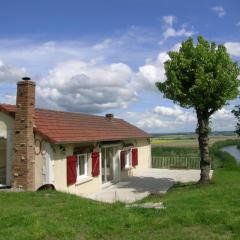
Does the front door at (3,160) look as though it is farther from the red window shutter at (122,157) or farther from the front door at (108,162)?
the red window shutter at (122,157)

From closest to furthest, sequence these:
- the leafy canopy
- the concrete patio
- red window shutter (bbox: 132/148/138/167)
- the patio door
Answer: the concrete patio
the leafy canopy
the patio door
red window shutter (bbox: 132/148/138/167)

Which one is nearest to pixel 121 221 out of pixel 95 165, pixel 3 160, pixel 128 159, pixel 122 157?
pixel 3 160

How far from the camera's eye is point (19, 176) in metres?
16.6

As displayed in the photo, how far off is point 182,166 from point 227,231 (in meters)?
25.4

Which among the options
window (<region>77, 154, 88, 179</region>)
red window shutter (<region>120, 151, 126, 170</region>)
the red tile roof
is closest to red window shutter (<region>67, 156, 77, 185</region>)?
the red tile roof

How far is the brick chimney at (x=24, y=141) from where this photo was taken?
1659cm

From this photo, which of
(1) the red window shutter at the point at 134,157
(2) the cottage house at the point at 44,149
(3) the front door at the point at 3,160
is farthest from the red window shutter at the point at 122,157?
(3) the front door at the point at 3,160

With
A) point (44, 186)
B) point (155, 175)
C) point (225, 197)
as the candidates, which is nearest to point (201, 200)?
point (225, 197)

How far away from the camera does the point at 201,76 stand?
19.5 metres

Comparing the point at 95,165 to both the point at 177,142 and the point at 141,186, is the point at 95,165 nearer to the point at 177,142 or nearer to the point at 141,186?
the point at 141,186

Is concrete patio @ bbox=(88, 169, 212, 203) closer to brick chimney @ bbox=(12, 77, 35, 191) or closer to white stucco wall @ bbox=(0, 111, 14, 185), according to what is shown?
brick chimney @ bbox=(12, 77, 35, 191)

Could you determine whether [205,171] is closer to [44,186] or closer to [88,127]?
[88,127]

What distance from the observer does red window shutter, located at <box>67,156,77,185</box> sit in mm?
17906

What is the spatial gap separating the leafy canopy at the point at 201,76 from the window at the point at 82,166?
5.04 metres
